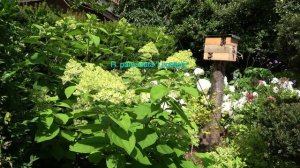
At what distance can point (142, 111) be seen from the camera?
2.79 meters

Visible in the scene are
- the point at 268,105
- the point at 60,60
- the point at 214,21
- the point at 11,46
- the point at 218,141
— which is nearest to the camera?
the point at 11,46

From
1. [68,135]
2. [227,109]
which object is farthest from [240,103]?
[68,135]

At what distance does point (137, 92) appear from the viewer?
10.2ft

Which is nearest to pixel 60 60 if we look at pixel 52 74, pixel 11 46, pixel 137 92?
pixel 52 74

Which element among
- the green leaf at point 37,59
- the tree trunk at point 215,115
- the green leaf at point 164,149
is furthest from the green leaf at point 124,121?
the tree trunk at point 215,115

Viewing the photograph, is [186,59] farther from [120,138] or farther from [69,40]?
[69,40]

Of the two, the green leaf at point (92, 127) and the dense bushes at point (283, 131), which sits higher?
the green leaf at point (92, 127)

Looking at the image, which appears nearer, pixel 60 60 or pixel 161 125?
pixel 161 125

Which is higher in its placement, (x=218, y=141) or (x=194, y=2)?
(x=194, y=2)

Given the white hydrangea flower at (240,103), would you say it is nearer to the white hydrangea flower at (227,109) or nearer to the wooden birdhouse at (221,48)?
the white hydrangea flower at (227,109)

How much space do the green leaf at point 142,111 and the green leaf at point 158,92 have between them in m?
0.11

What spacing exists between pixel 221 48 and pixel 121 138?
153 inches

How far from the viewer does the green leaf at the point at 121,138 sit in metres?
2.59

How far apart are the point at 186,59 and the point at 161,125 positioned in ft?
1.82
